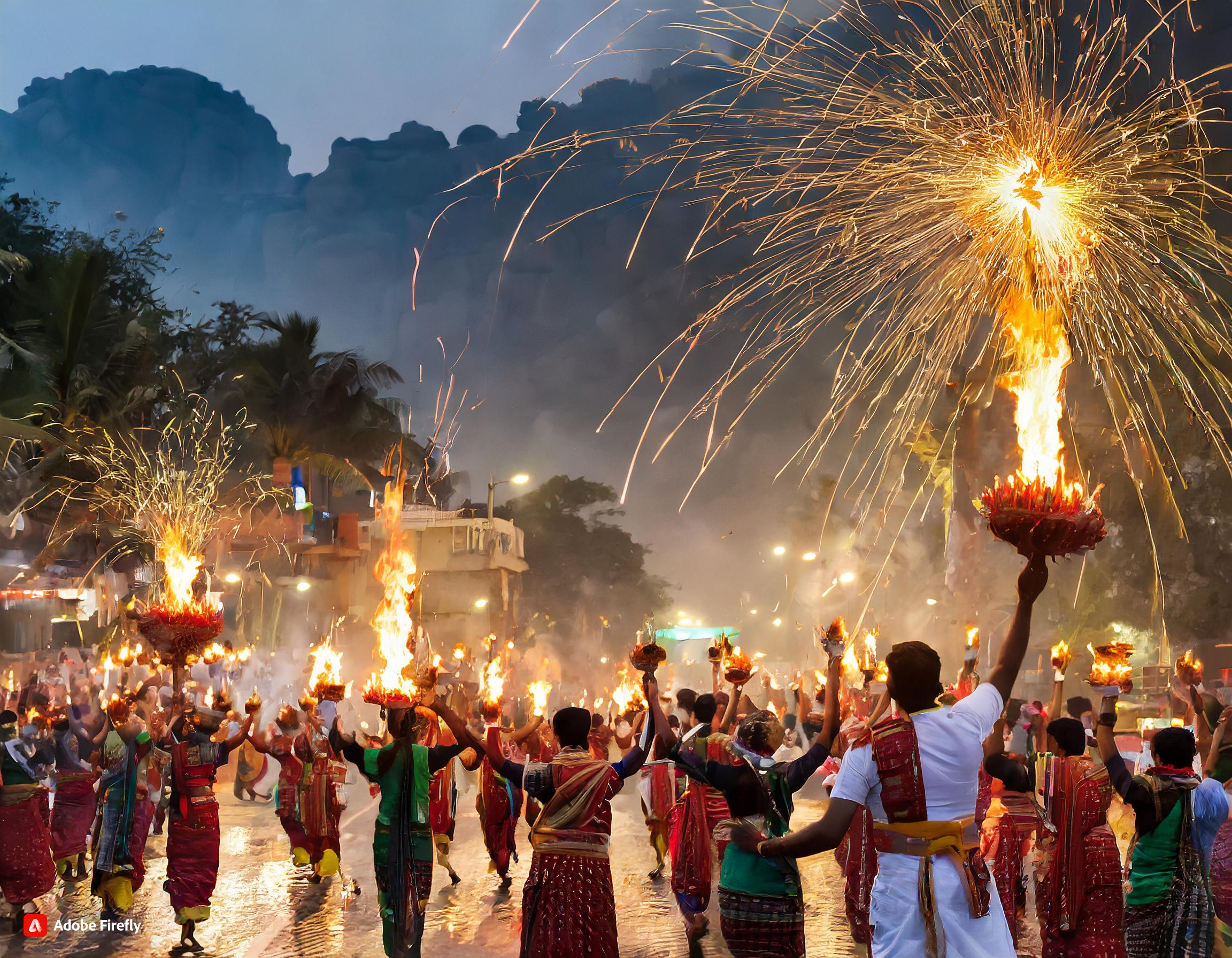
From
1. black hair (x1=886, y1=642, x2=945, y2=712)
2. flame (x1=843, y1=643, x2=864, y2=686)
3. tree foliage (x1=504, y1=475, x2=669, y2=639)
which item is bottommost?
black hair (x1=886, y1=642, x2=945, y2=712)

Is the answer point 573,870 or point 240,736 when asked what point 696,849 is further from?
point 240,736

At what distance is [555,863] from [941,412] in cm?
4063

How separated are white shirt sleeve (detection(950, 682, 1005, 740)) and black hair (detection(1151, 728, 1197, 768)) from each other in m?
3.30


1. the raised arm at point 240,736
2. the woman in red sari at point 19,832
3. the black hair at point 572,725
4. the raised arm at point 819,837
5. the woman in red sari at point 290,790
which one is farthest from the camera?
the woman in red sari at point 290,790

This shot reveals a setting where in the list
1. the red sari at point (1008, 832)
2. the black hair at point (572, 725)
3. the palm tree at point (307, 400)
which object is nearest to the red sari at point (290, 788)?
the black hair at point (572, 725)

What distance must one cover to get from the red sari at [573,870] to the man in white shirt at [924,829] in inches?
107

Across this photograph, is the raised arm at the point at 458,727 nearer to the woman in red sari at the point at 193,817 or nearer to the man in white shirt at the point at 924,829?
the woman in red sari at the point at 193,817

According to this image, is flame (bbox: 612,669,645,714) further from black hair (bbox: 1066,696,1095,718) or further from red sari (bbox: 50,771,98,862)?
red sari (bbox: 50,771,98,862)

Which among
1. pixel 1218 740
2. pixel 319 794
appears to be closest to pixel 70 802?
pixel 319 794

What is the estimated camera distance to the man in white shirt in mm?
4164

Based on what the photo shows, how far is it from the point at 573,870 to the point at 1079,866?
10.7 ft

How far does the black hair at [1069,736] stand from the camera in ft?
26.1

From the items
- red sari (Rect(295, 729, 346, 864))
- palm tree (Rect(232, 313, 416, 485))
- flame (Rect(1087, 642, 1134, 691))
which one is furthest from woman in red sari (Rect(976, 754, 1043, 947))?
palm tree (Rect(232, 313, 416, 485))

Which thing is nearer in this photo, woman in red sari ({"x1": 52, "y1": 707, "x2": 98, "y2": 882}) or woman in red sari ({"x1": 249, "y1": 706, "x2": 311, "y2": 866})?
woman in red sari ({"x1": 52, "y1": 707, "x2": 98, "y2": 882})
